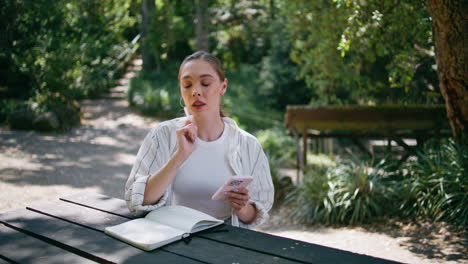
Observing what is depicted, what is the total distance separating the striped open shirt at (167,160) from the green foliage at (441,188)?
3.64 meters

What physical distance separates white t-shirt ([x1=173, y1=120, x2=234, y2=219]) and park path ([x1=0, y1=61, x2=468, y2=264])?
282cm

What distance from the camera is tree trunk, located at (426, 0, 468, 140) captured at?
15.4 ft

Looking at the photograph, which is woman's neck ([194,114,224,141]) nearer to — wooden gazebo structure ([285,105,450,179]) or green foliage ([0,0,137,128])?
wooden gazebo structure ([285,105,450,179])

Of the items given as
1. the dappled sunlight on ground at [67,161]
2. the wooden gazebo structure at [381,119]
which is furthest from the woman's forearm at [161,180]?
the wooden gazebo structure at [381,119]

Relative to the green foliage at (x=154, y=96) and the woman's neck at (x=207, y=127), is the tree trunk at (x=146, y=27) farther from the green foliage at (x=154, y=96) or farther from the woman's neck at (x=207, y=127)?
the woman's neck at (x=207, y=127)

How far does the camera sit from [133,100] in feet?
51.8

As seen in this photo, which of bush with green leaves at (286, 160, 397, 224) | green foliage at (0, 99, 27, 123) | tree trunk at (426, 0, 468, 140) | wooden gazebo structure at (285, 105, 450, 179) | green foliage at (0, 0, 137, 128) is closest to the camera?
tree trunk at (426, 0, 468, 140)

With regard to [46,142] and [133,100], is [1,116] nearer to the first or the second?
[46,142]

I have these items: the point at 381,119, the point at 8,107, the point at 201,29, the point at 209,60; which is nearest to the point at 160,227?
the point at 209,60

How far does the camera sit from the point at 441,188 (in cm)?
552

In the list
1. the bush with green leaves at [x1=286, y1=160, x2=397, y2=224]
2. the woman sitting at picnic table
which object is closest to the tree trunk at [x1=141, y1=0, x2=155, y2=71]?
the bush with green leaves at [x1=286, y1=160, x2=397, y2=224]

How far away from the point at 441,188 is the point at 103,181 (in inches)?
200

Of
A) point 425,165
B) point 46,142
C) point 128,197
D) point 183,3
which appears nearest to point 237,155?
point 128,197

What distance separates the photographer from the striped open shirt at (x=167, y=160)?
90.5 inches
